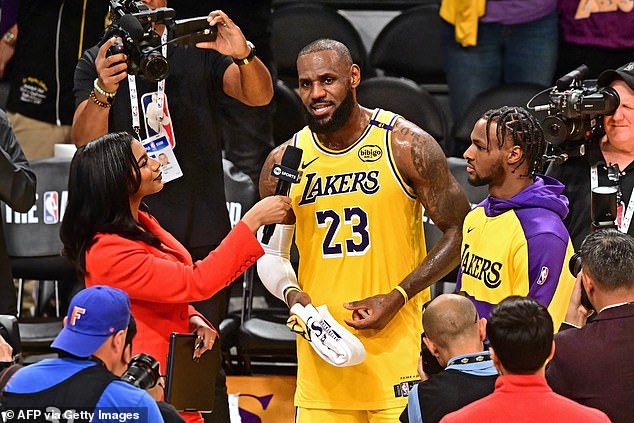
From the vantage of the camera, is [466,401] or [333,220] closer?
[466,401]

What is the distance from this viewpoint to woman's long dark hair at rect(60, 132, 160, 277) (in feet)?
14.9

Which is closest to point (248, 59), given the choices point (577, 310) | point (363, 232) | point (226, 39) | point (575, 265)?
point (226, 39)

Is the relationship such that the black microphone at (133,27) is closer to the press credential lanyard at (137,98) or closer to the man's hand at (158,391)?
the press credential lanyard at (137,98)

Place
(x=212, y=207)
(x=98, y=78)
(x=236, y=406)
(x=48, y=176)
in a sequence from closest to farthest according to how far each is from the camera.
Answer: (x=98, y=78)
(x=212, y=207)
(x=236, y=406)
(x=48, y=176)

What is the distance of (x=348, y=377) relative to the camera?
511 cm

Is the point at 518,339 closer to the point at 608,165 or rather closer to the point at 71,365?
the point at 71,365

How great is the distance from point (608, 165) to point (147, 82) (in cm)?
223

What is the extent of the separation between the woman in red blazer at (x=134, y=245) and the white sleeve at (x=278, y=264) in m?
0.55

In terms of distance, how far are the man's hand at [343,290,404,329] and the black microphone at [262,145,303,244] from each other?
57cm

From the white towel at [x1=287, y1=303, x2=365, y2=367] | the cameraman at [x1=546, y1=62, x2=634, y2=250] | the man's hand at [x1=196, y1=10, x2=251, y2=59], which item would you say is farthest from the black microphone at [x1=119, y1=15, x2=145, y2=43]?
the cameraman at [x1=546, y1=62, x2=634, y2=250]

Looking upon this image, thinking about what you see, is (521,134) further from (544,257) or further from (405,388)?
(405,388)

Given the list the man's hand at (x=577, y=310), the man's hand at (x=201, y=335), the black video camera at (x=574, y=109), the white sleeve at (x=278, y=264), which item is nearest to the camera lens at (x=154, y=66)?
the white sleeve at (x=278, y=264)

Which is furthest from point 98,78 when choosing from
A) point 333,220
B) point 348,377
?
point 348,377

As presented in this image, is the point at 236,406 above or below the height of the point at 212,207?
below
